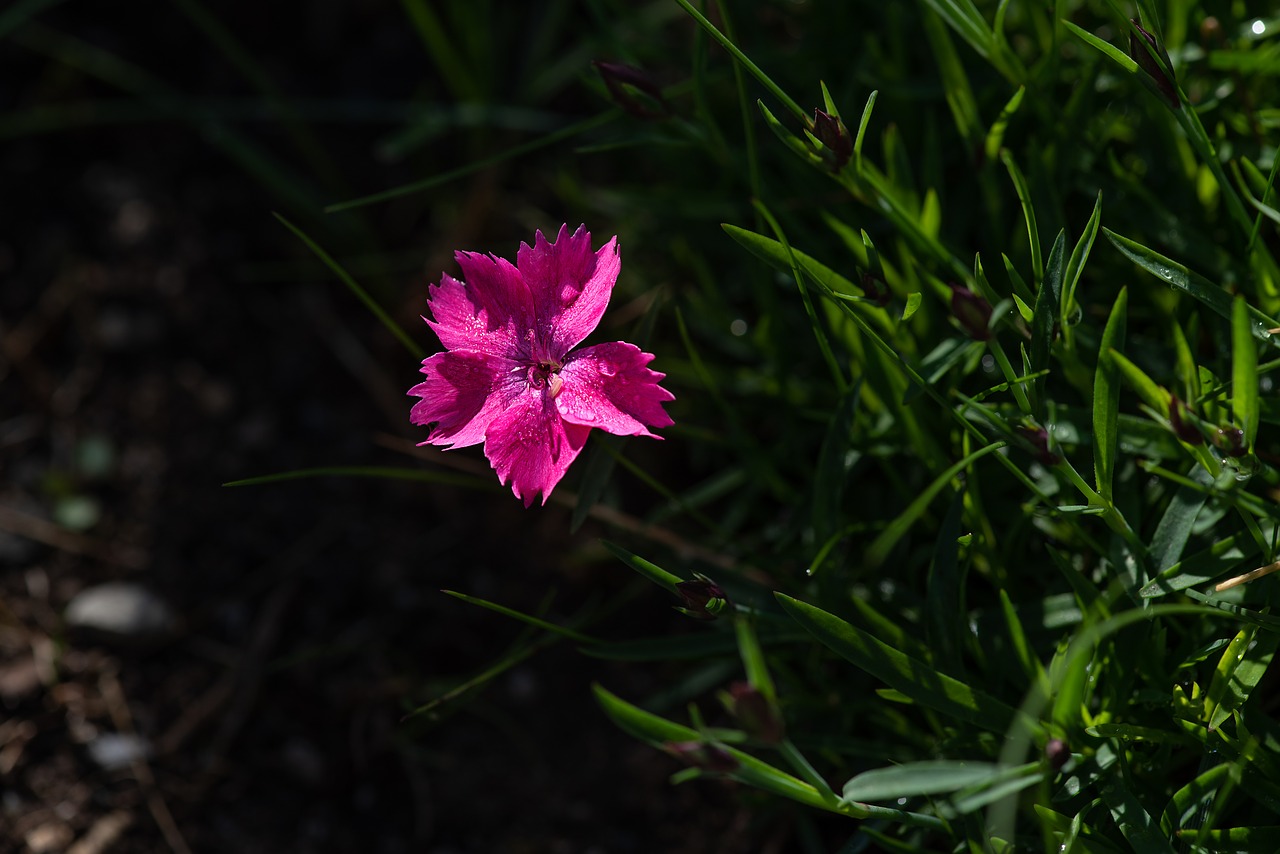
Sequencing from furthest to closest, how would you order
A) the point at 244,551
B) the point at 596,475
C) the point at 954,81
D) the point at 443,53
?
the point at 443,53
the point at 244,551
the point at 954,81
the point at 596,475

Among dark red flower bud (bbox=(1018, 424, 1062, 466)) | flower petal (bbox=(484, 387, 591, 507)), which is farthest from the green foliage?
flower petal (bbox=(484, 387, 591, 507))

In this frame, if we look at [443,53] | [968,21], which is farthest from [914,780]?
[443,53]

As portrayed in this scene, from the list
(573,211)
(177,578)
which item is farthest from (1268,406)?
(177,578)

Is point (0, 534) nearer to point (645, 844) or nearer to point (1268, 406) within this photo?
point (645, 844)

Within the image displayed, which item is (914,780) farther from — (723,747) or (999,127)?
(999,127)

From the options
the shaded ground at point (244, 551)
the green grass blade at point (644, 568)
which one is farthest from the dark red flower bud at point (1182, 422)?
the shaded ground at point (244, 551)

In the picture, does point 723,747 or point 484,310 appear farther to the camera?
point 484,310

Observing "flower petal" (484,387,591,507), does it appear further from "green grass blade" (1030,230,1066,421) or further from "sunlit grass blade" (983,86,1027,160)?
"sunlit grass blade" (983,86,1027,160)
